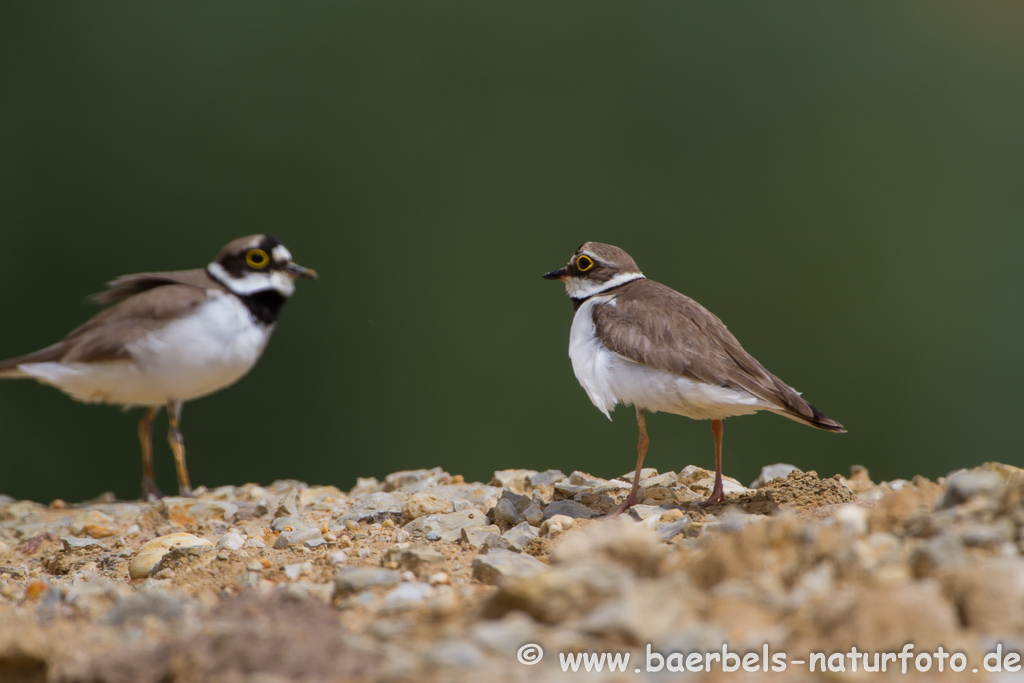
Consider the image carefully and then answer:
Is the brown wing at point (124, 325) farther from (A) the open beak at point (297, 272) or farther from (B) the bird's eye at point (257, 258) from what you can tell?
(A) the open beak at point (297, 272)

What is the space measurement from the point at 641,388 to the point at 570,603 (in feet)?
7.27

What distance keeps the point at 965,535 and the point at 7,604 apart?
368 cm

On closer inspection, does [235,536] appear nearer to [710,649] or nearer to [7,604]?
[7,604]

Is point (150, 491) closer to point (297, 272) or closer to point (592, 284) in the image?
point (297, 272)

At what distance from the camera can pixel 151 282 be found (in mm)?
7230

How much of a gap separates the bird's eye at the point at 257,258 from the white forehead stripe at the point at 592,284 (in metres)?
2.87

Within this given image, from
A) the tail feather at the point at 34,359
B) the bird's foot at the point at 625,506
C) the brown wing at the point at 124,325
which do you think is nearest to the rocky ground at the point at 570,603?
the bird's foot at the point at 625,506

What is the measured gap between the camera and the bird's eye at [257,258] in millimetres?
7152

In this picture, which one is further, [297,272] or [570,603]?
Answer: [297,272]

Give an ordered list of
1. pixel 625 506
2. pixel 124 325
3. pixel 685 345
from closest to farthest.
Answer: pixel 625 506 < pixel 685 345 < pixel 124 325

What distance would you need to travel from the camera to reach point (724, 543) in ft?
8.73

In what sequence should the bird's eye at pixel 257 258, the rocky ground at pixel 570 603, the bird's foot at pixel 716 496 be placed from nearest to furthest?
the rocky ground at pixel 570 603, the bird's foot at pixel 716 496, the bird's eye at pixel 257 258

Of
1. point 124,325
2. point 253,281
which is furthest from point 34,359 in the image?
point 253,281

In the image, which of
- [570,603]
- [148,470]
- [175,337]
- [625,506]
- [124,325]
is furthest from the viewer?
[148,470]
